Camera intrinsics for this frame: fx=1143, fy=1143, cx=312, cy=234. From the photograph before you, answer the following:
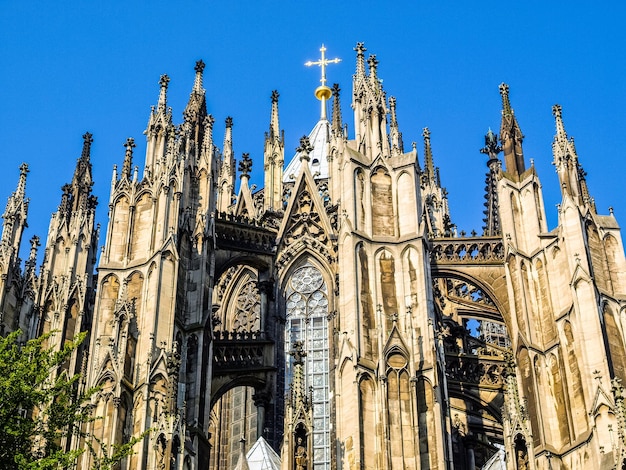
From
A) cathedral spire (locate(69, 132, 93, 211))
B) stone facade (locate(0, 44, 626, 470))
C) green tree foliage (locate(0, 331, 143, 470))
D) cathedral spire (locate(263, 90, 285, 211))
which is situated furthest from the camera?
cathedral spire (locate(263, 90, 285, 211))

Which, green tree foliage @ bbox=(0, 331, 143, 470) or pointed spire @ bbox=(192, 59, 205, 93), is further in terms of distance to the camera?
pointed spire @ bbox=(192, 59, 205, 93)

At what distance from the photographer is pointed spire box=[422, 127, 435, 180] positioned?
5594 cm

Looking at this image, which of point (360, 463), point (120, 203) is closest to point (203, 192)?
point (120, 203)

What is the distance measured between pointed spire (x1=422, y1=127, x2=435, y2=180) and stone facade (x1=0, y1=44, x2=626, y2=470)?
1601 cm

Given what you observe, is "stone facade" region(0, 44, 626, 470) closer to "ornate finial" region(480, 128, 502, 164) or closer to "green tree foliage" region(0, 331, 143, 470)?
"green tree foliage" region(0, 331, 143, 470)

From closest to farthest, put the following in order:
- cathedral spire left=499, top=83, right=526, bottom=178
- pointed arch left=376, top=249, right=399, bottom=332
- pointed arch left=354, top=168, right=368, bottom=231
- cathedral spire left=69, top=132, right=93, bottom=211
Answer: pointed arch left=376, top=249, right=399, bottom=332 → pointed arch left=354, top=168, right=368, bottom=231 → cathedral spire left=499, top=83, right=526, bottom=178 → cathedral spire left=69, top=132, right=93, bottom=211

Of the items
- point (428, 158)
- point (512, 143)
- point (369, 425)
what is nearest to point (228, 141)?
point (428, 158)

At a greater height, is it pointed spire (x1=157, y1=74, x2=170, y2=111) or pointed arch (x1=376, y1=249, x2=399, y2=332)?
pointed spire (x1=157, y1=74, x2=170, y2=111)

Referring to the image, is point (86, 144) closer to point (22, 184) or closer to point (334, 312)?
point (22, 184)

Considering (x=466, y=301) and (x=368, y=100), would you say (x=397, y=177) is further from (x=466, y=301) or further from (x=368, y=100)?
(x=466, y=301)

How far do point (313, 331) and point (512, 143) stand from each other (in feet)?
29.8

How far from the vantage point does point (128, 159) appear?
34438 millimetres

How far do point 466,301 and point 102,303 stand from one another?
16496 mm

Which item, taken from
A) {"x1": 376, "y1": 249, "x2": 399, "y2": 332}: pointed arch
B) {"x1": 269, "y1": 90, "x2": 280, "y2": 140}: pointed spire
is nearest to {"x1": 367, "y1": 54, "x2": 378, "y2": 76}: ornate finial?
{"x1": 376, "y1": 249, "x2": 399, "y2": 332}: pointed arch
